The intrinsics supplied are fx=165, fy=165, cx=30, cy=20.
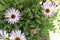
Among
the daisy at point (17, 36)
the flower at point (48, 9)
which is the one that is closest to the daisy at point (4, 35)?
the daisy at point (17, 36)

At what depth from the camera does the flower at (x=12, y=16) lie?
687 millimetres

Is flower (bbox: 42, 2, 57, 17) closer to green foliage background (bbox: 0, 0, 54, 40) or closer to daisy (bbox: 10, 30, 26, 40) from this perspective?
green foliage background (bbox: 0, 0, 54, 40)

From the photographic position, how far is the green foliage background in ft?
2.37

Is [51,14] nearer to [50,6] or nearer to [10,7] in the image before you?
[50,6]

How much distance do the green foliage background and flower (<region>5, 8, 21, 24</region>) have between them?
0.03 meters

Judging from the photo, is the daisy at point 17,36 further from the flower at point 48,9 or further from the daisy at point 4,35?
the flower at point 48,9

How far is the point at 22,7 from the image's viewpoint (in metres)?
0.74

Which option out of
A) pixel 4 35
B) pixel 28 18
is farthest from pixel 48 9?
pixel 4 35

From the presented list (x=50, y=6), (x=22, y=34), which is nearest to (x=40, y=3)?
(x=50, y=6)

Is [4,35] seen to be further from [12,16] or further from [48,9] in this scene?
[48,9]

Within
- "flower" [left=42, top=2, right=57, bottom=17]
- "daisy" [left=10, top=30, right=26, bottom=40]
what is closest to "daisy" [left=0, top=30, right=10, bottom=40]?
"daisy" [left=10, top=30, right=26, bottom=40]

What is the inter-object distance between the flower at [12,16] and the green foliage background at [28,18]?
28mm

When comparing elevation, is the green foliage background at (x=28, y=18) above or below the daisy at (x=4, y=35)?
above

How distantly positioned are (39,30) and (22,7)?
0.13 m
